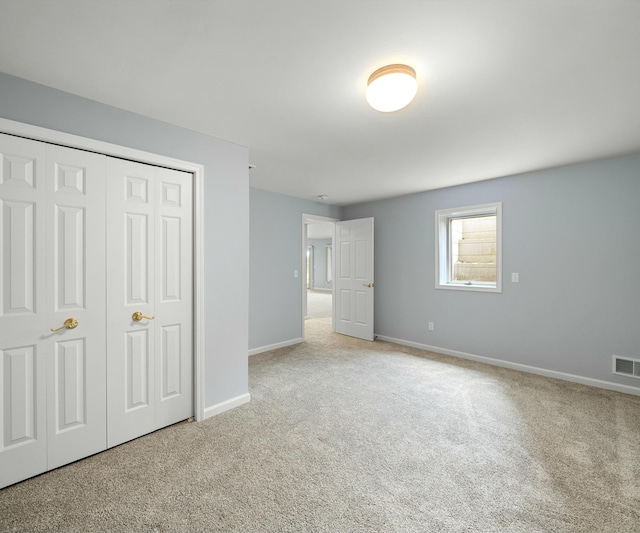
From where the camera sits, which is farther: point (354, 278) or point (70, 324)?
point (354, 278)

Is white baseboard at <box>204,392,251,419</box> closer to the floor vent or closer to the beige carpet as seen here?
the beige carpet

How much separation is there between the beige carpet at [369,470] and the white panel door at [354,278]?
7.33ft

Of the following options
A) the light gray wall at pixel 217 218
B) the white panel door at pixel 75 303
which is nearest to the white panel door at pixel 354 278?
the light gray wall at pixel 217 218

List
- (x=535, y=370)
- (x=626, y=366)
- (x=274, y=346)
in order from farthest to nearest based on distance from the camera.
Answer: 1. (x=274, y=346)
2. (x=535, y=370)
3. (x=626, y=366)

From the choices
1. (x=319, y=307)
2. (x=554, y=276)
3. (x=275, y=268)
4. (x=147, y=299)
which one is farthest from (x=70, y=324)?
(x=319, y=307)

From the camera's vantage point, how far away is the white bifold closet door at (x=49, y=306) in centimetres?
180

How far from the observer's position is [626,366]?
3.14 m

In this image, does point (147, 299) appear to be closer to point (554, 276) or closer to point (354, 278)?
point (354, 278)

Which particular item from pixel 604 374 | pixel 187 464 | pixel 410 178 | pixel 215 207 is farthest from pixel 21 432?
pixel 604 374

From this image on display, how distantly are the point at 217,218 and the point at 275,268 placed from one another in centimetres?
219

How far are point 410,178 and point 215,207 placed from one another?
252 centimetres

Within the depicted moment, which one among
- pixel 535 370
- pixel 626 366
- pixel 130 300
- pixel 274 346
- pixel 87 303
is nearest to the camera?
pixel 87 303

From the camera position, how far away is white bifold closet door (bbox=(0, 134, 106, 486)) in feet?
5.91

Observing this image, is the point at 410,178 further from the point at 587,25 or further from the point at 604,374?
the point at 604,374
